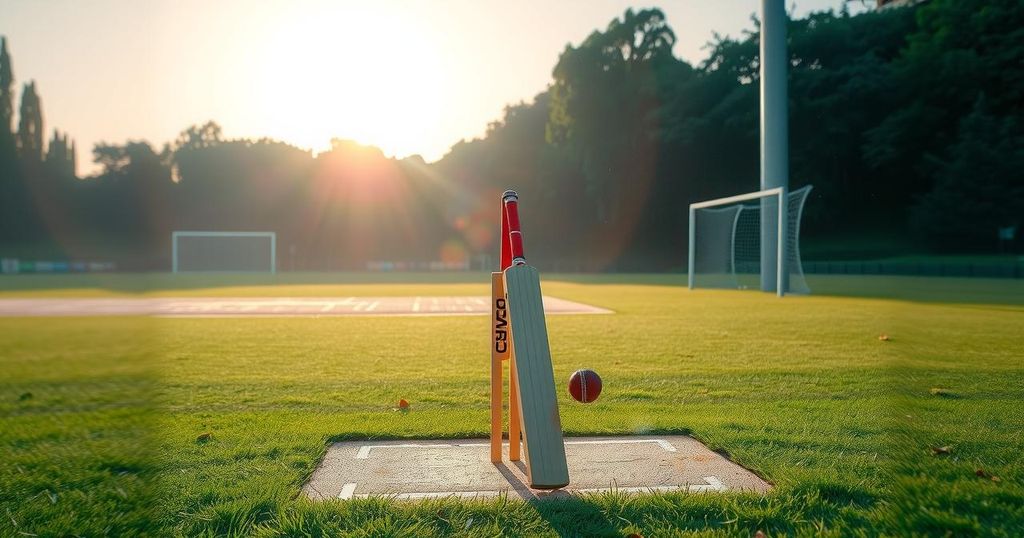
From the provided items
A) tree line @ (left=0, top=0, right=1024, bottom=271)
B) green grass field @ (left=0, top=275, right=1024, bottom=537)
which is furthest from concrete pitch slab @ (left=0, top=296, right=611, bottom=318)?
tree line @ (left=0, top=0, right=1024, bottom=271)

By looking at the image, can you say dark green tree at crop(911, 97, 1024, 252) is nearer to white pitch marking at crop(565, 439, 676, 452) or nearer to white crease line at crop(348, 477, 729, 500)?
white pitch marking at crop(565, 439, 676, 452)

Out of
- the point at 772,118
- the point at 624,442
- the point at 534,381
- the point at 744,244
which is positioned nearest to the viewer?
the point at 534,381

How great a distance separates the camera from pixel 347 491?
3754 mm

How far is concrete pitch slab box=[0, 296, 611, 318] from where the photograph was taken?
1497 cm

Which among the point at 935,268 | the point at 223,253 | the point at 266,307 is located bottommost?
the point at 266,307

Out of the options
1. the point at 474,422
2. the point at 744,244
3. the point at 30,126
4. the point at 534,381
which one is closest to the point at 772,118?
the point at 744,244

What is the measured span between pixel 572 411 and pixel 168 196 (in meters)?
68.4

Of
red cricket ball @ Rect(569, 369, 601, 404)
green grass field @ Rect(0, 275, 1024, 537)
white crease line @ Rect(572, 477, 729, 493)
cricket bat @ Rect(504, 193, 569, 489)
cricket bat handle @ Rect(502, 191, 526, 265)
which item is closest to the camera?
green grass field @ Rect(0, 275, 1024, 537)

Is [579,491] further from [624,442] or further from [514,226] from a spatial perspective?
[514,226]

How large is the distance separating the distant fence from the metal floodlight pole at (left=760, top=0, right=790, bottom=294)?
14.5m

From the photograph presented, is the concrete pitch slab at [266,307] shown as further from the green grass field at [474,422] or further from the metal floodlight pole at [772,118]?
the metal floodlight pole at [772,118]

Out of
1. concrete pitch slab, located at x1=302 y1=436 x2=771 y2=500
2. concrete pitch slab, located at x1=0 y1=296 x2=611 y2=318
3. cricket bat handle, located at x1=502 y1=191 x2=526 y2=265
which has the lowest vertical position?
concrete pitch slab, located at x1=302 y1=436 x2=771 y2=500

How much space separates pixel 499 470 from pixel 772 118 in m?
23.4

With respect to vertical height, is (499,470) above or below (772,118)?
below
